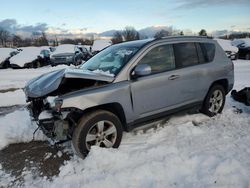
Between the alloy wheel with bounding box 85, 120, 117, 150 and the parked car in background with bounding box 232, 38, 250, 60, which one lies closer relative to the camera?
the alloy wheel with bounding box 85, 120, 117, 150

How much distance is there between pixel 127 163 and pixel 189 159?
91cm

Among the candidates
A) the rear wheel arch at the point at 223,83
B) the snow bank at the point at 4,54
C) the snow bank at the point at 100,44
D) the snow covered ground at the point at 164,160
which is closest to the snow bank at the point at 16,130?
the snow covered ground at the point at 164,160

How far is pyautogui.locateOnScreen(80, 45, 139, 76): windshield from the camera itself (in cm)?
494

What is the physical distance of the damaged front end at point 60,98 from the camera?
4289mm

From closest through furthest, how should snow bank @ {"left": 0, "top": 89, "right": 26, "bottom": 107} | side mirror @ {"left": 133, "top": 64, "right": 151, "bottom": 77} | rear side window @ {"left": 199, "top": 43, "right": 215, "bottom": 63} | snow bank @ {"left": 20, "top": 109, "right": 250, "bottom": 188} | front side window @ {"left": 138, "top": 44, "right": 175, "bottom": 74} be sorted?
snow bank @ {"left": 20, "top": 109, "right": 250, "bottom": 188}, side mirror @ {"left": 133, "top": 64, "right": 151, "bottom": 77}, front side window @ {"left": 138, "top": 44, "right": 175, "bottom": 74}, rear side window @ {"left": 199, "top": 43, "right": 215, "bottom": 63}, snow bank @ {"left": 0, "top": 89, "right": 26, "bottom": 107}

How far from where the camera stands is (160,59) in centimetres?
529

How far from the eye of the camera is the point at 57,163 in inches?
178

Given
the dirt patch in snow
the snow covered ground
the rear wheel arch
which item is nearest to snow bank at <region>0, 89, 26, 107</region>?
the snow covered ground

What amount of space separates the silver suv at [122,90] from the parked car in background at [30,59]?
1754 centimetres

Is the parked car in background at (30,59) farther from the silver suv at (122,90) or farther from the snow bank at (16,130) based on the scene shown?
the silver suv at (122,90)

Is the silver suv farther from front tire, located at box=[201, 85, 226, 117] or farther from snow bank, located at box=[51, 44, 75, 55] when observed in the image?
snow bank, located at box=[51, 44, 75, 55]

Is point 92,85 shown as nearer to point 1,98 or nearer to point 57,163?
point 57,163

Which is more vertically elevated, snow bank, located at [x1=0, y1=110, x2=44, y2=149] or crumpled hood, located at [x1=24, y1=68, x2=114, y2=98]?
crumpled hood, located at [x1=24, y1=68, x2=114, y2=98]

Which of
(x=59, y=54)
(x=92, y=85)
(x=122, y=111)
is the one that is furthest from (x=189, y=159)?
(x=59, y=54)
